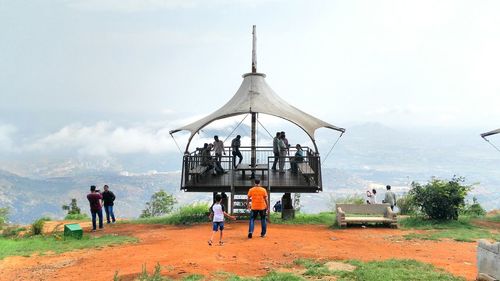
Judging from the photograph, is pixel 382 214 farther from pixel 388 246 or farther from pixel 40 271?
pixel 40 271

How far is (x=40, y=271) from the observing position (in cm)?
1002

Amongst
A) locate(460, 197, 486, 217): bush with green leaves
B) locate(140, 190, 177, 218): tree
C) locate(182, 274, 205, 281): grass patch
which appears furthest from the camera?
locate(140, 190, 177, 218): tree

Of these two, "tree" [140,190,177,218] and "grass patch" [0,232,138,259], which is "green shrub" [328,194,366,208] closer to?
"grass patch" [0,232,138,259]

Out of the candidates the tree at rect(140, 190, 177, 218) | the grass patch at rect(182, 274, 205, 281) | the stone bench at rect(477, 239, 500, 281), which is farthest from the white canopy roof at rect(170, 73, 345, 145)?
the tree at rect(140, 190, 177, 218)

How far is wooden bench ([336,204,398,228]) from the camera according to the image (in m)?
15.5

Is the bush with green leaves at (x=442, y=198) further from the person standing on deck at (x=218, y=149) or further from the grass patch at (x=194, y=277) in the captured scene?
the grass patch at (x=194, y=277)

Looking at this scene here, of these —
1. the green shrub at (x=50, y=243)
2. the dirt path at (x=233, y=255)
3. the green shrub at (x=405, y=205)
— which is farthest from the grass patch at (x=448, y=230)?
the green shrub at (x=50, y=243)

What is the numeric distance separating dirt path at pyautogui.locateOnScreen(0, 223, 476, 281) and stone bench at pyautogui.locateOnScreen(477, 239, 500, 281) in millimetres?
651

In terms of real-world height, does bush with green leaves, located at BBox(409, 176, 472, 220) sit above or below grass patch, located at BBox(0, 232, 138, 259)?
above

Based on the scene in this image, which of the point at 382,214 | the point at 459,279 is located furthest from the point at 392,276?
the point at 382,214

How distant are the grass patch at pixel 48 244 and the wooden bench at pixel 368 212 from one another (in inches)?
282

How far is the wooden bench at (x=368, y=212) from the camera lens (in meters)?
15.5

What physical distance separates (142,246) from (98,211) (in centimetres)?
496

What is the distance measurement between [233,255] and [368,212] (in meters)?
7.73
